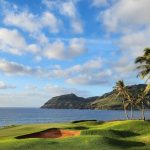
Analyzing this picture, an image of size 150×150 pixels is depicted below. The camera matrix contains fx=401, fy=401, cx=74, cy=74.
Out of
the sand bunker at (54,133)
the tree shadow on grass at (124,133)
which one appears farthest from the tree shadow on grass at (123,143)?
the sand bunker at (54,133)

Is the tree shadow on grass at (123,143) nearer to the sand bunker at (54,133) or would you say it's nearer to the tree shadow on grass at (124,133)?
the tree shadow on grass at (124,133)

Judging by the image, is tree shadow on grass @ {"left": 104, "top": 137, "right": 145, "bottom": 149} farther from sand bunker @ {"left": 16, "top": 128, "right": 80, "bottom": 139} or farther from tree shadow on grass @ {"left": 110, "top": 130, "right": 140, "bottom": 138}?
sand bunker @ {"left": 16, "top": 128, "right": 80, "bottom": 139}

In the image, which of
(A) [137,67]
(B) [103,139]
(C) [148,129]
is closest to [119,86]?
(A) [137,67]

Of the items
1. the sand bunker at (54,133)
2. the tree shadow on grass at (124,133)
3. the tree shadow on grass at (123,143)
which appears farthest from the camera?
the sand bunker at (54,133)

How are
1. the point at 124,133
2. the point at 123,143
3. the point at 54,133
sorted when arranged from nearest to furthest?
the point at 123,143
the point at 124,133
the point at 54,133

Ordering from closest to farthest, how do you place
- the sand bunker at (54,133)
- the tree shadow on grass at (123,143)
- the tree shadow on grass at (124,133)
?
1. the tree shadow on grass at (123,143)
2. the tree shadow on grass at (124,133)
3. the sand bunker at (54,133)

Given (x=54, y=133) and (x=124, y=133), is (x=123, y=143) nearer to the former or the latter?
(x=124, y=133)

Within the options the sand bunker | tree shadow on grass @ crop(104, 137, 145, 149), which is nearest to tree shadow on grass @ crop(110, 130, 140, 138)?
the sand bunker

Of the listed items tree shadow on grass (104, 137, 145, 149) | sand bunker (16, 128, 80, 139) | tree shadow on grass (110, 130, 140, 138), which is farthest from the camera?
sand bunker (16, 128, 80, 139)

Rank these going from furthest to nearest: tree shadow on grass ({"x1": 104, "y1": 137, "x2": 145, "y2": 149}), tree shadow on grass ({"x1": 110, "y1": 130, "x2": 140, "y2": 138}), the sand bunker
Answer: the sand bunker, tree shadow on grass ({"x1": 110, "y1": 130, "x2": 140, "y2": 138}), tree shadow on grass ({"x1": 104, "y1": 137, "x2": 145, "y2": 149})

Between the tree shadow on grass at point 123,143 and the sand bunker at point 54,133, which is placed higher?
the sand bunker at point 54,133

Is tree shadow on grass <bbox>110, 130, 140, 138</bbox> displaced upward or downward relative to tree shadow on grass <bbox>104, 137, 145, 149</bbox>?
upward

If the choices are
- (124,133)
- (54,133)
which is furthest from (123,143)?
(54,133)

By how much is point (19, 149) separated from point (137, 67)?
3208 cm
